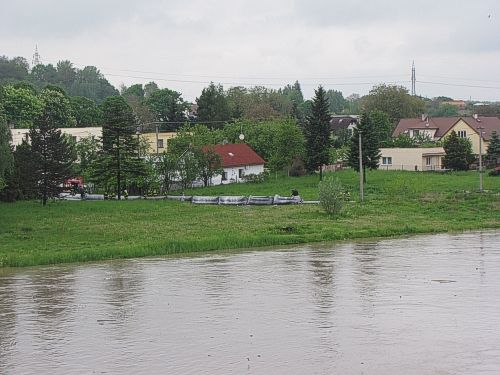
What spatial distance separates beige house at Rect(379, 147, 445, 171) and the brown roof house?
29.1 ft

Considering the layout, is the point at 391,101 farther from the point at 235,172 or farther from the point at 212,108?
the point at 235,172

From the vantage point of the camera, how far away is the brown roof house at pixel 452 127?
3302 inches

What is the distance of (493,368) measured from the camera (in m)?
12.9

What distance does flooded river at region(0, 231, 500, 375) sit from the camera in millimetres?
13797

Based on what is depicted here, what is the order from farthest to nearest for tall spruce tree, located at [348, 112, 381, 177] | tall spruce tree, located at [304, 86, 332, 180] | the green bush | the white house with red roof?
1. the white house with red roof
2. tall spruce tree, located at [304, 86, 332, 180]
3. tall spruce tree, located at [348, 112, 381, 177]
4. the green bush

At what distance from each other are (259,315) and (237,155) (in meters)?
48.8

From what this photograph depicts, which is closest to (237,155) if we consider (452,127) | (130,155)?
(130,155)

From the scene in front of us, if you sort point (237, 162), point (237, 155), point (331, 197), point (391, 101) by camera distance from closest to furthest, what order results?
1. point (331, 197)
2. point (237, 162)
3. point (237, 155)
4. point (391, 101)

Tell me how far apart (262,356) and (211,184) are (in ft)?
159

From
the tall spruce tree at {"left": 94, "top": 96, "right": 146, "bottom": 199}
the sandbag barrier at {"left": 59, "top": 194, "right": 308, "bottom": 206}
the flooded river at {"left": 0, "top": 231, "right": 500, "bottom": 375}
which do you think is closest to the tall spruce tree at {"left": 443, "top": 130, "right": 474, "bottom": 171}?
the sandbag barrier at {"left": 59, "top": 194, "right": 308, "bottom": 206}

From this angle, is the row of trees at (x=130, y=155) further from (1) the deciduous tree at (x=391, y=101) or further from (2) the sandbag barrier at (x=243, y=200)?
(1) the deciduous tree at (x=391, y=101)

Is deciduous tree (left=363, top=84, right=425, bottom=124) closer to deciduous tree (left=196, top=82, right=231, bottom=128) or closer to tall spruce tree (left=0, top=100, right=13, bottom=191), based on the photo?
deciduous tree (left=196, top=82, right=231, bottom=128)

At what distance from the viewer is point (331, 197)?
39.0 m

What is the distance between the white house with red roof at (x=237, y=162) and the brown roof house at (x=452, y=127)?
27.3 metres
